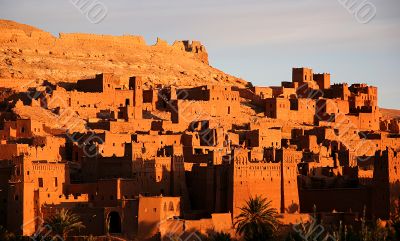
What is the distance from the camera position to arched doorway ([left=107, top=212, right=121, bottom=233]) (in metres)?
63.6

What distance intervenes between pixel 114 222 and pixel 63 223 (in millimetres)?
2994

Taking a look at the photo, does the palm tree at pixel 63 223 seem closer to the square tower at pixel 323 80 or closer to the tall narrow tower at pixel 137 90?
the tall narrow tower at pixel 137 90

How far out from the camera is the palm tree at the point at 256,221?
205 feet

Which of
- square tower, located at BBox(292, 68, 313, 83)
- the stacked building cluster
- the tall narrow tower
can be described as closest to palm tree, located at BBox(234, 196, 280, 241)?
the stacked building cluster

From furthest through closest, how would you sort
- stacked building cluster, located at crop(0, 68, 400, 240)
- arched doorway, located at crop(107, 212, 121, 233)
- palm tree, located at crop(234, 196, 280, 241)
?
stacked building cluster, located at crop(0, 68, 400, 240), arched doorway, located at crop(107, 212, 121, 233), palm tree, located at crop(234, 196, 280, 241)

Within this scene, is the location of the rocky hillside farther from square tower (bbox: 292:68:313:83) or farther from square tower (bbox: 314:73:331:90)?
square tower (bbox: 314:73:331:90)

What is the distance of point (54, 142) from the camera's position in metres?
72.4

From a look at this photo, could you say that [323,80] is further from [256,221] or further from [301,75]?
[256,221]

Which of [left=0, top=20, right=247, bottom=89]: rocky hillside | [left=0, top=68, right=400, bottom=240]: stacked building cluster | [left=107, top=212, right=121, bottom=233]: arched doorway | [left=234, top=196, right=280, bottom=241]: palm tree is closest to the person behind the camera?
[left=234, top=196, right=280, bottom=241]: palm tree

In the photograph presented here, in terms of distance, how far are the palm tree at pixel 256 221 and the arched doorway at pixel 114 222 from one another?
5616 mm

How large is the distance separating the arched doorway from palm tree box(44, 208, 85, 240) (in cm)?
134

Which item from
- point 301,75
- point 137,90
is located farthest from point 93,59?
point 137,90

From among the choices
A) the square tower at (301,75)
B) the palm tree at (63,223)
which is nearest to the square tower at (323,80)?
the square tower at (301,75)

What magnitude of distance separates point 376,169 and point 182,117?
18495 millimetres
